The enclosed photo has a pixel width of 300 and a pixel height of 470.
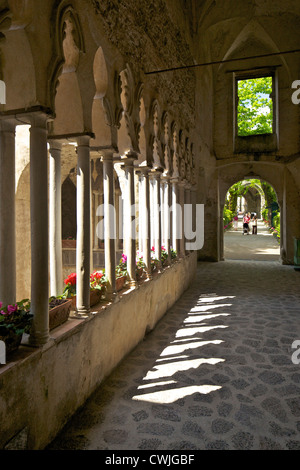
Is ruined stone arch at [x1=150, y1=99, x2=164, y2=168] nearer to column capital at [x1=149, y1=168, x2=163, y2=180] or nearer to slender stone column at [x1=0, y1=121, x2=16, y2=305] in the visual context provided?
column capital at [x1=149, y1=168, x2=163, y2=180]

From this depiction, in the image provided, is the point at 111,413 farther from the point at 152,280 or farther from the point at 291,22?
the point at 291,22

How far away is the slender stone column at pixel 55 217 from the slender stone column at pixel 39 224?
0.98m

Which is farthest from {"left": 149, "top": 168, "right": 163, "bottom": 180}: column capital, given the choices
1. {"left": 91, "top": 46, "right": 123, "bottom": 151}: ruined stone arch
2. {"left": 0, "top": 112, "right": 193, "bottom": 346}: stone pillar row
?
{"left": 91, "top": 46, "right": 123, "bottom": 151}: ruined stone arch

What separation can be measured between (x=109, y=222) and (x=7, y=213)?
155 centimetres

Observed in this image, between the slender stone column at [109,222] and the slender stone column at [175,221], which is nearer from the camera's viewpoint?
the slender stone column at [109,222]

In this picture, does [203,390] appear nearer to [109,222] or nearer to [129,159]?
[109,222]

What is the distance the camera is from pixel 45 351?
2.69 metres

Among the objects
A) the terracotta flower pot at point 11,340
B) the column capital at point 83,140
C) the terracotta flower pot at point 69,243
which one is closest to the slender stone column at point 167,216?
the column capital at point 83,140

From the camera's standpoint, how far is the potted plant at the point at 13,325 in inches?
94.1

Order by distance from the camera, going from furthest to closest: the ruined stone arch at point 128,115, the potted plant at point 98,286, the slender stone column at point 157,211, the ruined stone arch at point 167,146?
the ruined stone arch at point 167,146, the slender stone column at point 157,211, the ruined stone arch at point 128,115, the potted plant at point 98,286

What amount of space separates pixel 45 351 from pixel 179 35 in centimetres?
775

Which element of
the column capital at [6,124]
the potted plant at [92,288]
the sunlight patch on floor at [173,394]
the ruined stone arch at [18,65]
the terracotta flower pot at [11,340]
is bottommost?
the sunlight patch on floor at [173,394]

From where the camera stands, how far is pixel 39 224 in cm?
279

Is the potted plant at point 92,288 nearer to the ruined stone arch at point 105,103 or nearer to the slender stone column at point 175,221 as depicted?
the ruined stone arch at point 105,103
